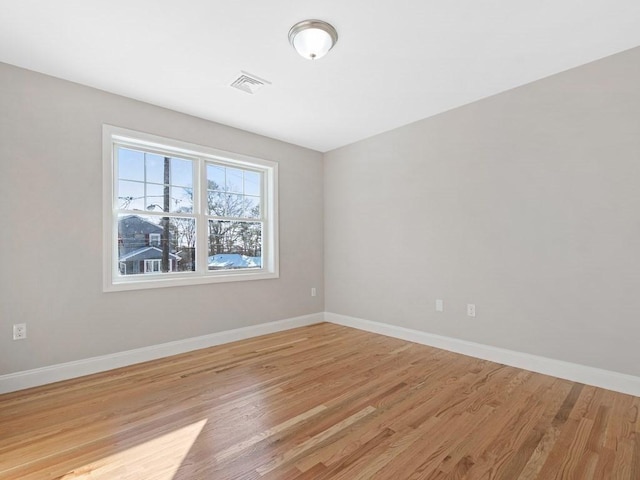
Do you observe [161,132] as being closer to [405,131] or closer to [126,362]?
[126,362]

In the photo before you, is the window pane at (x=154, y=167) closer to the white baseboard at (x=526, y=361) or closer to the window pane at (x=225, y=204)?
the window pane at (x=225, y=204)

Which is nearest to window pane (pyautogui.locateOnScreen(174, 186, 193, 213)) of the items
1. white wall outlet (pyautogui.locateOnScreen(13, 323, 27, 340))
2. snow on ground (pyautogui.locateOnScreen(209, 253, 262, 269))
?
snow on ground (pyautogui.locateOnScreen(209, 253, 262, 269))

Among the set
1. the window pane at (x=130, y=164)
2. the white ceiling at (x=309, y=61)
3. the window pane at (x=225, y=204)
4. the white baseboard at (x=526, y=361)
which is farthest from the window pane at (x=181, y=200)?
the white baseboard at (x=526, y=361)

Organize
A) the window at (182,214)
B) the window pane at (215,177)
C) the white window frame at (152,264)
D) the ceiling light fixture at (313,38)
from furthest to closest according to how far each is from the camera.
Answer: the window pane at (215,177) < the white window frame at (152,264) < the window at (182,214) < the ceiling light fixture at (313,38)

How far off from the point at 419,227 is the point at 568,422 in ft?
7.07

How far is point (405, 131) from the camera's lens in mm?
3779

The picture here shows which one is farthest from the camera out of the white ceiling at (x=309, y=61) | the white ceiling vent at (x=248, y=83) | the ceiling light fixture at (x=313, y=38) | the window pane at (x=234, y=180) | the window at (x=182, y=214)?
the window pane at (x=234, y=180)

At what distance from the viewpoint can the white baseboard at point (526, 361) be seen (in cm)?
235

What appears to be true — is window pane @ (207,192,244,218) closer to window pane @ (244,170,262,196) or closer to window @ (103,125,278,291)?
window @ (103,125,278,291)

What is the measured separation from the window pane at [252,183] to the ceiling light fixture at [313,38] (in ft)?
6.79

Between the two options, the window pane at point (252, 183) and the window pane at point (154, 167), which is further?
the window pane at point (252, 183)

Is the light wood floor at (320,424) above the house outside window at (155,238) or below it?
below

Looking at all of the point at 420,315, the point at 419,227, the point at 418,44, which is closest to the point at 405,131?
the point at 419,227

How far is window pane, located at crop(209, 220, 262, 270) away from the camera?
3.77 metres
